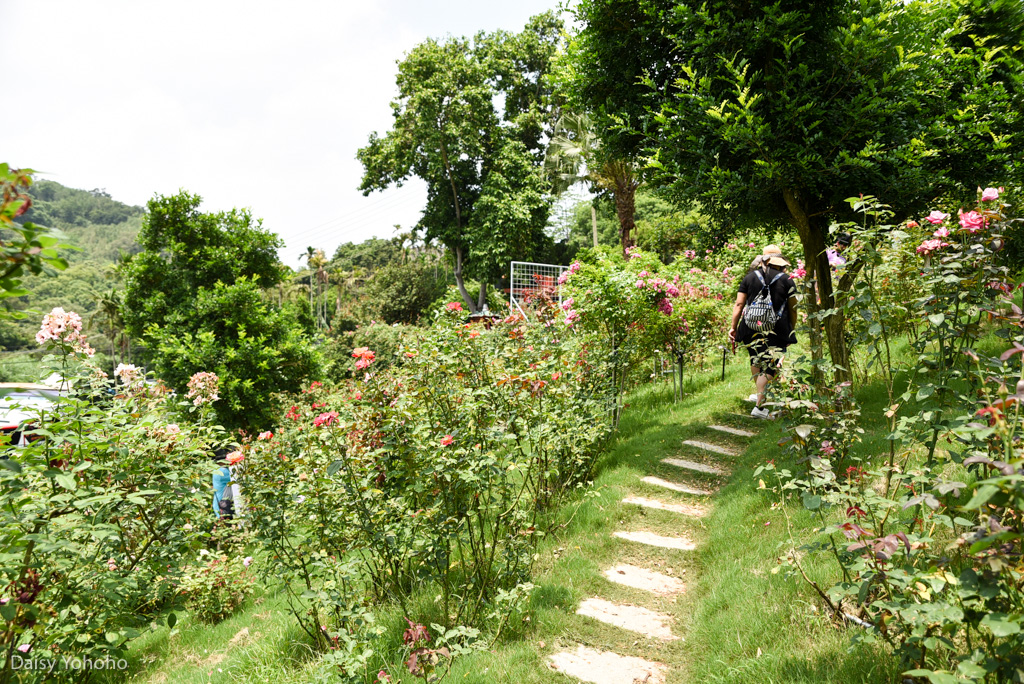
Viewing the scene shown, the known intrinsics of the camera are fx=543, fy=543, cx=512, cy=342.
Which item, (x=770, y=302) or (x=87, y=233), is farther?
(x=87, y=233)

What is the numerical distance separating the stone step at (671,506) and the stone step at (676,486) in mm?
194

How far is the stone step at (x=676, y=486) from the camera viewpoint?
4.65 m

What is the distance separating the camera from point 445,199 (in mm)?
23391

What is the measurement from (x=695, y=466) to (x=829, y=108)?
3437mm

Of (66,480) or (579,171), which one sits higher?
(579,171)

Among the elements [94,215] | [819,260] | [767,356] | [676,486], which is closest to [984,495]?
[767,356]

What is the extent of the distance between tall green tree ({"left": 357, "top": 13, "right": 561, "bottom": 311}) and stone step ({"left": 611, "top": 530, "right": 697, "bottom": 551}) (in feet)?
58.2

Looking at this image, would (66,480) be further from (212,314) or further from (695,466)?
(212,314)

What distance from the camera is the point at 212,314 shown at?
33.6ft

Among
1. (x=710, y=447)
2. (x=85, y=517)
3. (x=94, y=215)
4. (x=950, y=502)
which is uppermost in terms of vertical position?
(x=94, y=215)

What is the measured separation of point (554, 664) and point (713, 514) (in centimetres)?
200

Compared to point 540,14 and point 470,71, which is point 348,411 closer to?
point 470,71

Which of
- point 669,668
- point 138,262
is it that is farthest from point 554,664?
point 138,262

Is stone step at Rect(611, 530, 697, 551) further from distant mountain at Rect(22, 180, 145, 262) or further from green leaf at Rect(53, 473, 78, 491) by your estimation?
distant mountain at Rect(22, 180, 145, 262)
